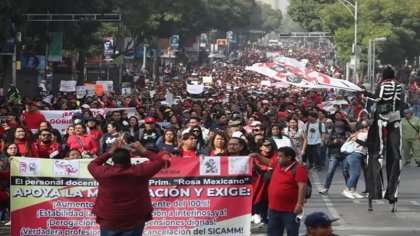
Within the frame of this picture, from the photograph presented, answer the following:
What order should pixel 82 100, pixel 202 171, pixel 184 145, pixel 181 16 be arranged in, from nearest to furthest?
pixel 202 171 → pixel 184 145 → pixel 82 100 → pixel 181 16

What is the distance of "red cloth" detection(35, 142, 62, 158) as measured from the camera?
1637 cm

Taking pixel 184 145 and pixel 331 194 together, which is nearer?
pixel 184 145

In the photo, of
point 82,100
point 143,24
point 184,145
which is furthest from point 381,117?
point 143,24

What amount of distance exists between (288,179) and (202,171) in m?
2.27

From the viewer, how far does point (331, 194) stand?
20797mm

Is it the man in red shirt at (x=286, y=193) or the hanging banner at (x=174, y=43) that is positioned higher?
the man in red shirt at (x=286, y=193)

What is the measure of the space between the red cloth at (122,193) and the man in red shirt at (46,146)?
5.39 meters

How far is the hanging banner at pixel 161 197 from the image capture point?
1379cm

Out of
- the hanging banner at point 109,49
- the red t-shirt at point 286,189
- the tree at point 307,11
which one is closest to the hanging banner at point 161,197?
the red t-shirt at point 286,189

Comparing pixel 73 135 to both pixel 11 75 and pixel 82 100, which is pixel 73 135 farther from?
pixel 11 75

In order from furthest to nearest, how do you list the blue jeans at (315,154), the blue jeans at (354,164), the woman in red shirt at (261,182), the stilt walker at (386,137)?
1. the blue jeans at (315,154)
2. the blue jeans at (354,164)
3. the stilt walker at (386,137)
4. the woman in red shirt at (261,182)

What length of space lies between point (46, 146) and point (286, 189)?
5.76 m

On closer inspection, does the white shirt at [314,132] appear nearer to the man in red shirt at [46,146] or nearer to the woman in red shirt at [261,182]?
the man in red shirt at [46,146]

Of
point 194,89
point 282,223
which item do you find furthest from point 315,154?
point 194,89
